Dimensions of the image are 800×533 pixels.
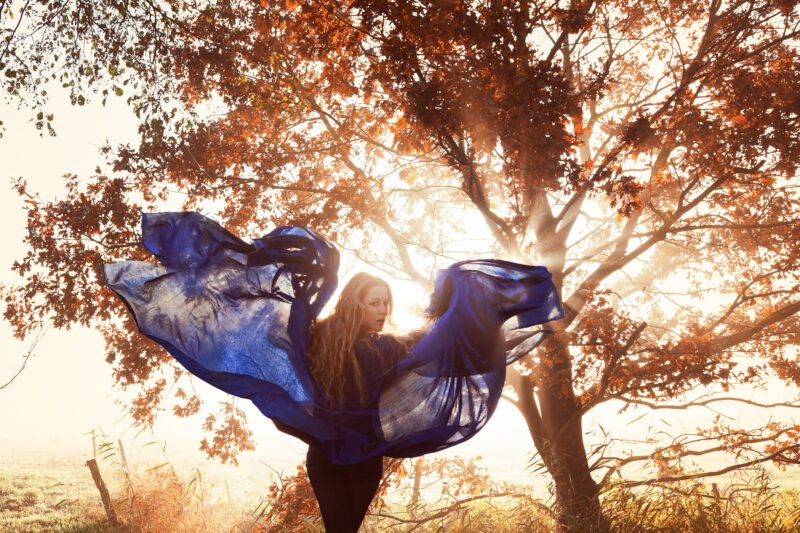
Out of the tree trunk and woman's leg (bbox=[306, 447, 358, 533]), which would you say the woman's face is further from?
the tree trunk

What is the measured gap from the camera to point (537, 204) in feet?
22.0

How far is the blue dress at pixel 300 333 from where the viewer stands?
2422mm

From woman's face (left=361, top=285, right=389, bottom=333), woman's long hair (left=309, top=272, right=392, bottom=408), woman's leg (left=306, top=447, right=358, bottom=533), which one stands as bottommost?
woman's leg (left=306, top=447, right=358, bottom=533)

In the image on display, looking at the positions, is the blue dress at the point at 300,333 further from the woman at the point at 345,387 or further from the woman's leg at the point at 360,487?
the woman's leg at the point at 360,487

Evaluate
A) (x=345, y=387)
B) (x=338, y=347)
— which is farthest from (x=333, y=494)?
(x=338, y=347)

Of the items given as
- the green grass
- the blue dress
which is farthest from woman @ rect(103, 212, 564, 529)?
the green grass

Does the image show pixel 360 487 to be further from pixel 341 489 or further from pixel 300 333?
pixel 300 333

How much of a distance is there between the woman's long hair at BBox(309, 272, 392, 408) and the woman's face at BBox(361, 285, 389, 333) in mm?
31

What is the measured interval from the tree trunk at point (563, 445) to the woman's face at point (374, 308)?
9.22ft

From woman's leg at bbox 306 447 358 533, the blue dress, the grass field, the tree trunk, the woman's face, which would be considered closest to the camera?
Answer: the blue dress

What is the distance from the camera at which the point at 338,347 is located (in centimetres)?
254

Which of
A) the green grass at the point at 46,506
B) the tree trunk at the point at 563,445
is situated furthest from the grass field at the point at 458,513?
the tree trunk at the point at 563,445

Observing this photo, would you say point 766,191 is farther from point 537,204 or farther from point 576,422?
point 576,422

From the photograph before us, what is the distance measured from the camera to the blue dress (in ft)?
7.95
